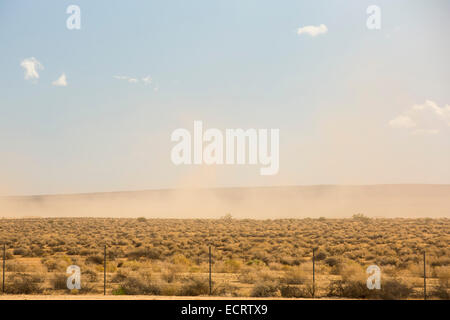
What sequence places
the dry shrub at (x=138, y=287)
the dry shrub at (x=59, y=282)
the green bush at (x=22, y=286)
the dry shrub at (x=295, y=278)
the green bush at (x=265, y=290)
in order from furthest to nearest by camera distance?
the dry shrub at (x=295, y=278)
the dry shrub at (x=59, y=282)
the green bush at (x=22, y=286)
the dry shrub at (x=138, y=287)
the green bush at (x=265, y=290)

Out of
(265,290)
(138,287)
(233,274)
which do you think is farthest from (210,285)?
(233,274)

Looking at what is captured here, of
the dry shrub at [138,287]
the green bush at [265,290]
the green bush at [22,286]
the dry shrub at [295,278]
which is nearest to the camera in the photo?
the green bush at [265,290]

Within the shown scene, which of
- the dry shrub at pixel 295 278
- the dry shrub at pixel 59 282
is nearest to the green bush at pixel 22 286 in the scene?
the dry shrub at pixel 59 282

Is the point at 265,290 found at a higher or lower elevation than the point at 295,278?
lower

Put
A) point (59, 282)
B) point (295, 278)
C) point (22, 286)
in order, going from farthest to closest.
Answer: point (295, 278)
point (59, 282)
point (22, 286)

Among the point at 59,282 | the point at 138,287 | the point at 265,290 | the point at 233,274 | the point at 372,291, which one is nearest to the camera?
the point at 265,290

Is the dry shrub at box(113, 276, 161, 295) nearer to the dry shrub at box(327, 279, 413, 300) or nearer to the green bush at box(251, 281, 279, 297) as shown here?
the green bush at box(251, 281, 279, 297)

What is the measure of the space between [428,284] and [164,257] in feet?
58.4

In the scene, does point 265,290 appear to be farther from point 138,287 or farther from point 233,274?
point 233,274

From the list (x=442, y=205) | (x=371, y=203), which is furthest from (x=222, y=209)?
(x=442, y=205)

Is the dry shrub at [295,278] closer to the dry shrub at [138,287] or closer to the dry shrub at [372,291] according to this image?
the dry shrub at [372,291]

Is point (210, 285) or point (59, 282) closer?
point (210, 285)

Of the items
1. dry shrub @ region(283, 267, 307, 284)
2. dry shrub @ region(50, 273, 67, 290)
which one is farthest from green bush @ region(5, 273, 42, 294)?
dry shrub @ region(283, 267, 307, 284)

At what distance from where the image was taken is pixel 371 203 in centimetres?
19175
